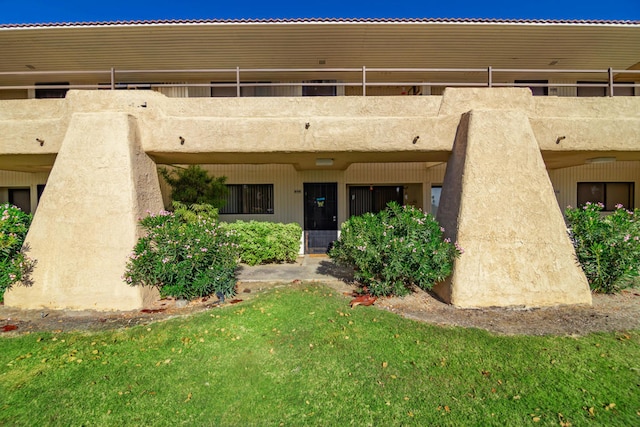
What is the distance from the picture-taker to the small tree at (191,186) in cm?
848

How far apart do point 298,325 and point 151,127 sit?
17.8ft

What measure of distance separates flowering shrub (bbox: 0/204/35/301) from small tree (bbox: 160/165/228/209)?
3188mm

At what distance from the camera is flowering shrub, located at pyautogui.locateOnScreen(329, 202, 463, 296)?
19.0 feet

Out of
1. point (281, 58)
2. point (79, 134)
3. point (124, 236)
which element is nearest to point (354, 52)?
point (281, 58)

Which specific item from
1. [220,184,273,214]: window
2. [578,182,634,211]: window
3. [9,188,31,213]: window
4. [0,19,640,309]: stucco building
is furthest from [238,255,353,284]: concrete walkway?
[578,182,634,211]: window

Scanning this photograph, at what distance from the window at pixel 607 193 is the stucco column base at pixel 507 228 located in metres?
8.19

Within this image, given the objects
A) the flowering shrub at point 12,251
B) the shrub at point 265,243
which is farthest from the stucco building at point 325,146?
the shrub at point 265,243

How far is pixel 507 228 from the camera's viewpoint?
595cm

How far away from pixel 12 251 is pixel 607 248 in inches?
480

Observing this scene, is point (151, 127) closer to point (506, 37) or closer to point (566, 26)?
point (506, 37)

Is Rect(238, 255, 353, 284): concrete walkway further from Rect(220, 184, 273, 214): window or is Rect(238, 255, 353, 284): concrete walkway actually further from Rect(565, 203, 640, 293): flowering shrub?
Rect(565, 203, 640, 293): flowering shrub

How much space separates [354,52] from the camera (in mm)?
10438

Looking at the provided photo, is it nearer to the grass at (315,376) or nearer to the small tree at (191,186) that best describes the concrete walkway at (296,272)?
the small tree at (191,186)

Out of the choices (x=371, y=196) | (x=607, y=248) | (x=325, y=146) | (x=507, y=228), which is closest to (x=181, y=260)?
(x=325, y=146)
